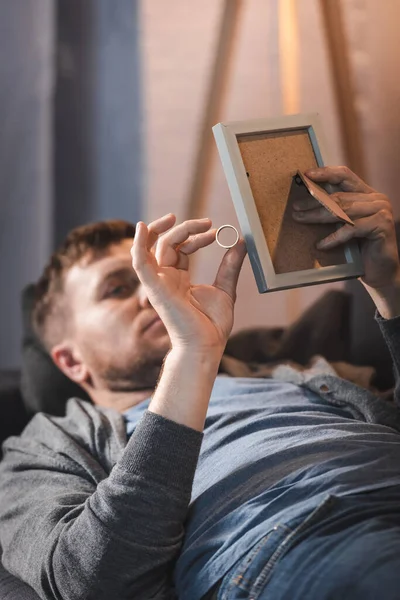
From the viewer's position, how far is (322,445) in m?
1.04

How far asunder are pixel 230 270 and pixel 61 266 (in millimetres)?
565

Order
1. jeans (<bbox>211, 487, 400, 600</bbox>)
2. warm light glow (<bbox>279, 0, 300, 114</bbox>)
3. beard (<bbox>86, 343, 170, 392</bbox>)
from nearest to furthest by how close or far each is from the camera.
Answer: jeans (<bbox>211, 487, 400, 600</bbox>) → beard (<bbox>86, 343, 170, 392</bbox>) → warm light glow (<bbox>279, 0, 300, 114</bbox>)

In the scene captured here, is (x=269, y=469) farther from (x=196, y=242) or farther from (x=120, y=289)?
(x=120, y=289)

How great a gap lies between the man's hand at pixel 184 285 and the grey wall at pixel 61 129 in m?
1.40

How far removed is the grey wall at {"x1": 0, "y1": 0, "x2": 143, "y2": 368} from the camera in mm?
2443

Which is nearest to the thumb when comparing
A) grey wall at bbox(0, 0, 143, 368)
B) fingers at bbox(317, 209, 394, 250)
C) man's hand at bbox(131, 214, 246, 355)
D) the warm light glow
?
man's hand at bbox(131, 214, 246, 355)

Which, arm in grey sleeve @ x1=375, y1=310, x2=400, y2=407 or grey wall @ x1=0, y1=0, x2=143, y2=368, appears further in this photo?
grey wall @ x1=0, y1=0, x2=143, y2=368

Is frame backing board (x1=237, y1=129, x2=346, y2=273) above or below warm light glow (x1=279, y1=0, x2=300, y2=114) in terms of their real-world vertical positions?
below

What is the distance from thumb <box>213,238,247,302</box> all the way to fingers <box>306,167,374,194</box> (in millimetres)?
147

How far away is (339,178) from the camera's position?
1102 millimetres

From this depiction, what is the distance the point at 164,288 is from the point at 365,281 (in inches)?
12.9

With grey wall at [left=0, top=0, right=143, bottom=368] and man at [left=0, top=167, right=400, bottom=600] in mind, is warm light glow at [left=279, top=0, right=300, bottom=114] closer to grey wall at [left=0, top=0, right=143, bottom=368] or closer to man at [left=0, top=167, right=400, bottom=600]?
grey wall at [left=0, top=0, right=143, bottom=368]

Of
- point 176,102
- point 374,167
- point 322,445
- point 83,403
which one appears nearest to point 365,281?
point 322,445

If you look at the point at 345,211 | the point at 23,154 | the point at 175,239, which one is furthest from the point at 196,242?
the point at 23,154
